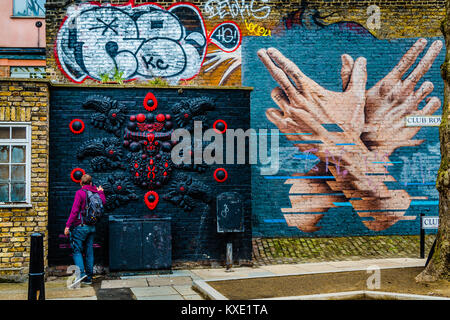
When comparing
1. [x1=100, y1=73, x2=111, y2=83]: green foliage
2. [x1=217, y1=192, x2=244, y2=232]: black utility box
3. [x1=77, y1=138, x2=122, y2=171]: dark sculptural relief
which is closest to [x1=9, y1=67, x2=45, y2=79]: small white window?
[x1=100, y1=73, x2=111, y2=83]: green foliage

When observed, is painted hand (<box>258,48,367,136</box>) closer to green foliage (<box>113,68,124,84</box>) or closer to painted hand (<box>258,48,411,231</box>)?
painted hand (<box>258,48,411,231</box>)

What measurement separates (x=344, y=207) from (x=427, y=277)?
Answer: 483 cm

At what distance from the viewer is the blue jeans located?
853cm

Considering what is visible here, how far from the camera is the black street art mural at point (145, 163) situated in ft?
31.7

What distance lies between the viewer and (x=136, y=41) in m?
12.2

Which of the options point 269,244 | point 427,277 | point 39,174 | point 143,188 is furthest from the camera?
point 269,244

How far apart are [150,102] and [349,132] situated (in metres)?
5.10

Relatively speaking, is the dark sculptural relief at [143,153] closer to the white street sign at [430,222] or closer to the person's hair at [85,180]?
the person's hair at [85,180]

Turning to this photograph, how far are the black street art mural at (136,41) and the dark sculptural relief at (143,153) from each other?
2.48 m

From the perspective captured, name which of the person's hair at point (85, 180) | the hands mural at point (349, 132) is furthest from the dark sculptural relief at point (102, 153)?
the hands mural at point (349, 132)

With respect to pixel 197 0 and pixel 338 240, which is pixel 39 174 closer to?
pixel 197 0

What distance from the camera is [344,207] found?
12.3 m

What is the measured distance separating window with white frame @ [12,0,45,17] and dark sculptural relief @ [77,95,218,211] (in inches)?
242

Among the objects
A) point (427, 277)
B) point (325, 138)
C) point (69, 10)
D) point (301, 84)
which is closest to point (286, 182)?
point (325, 138)
